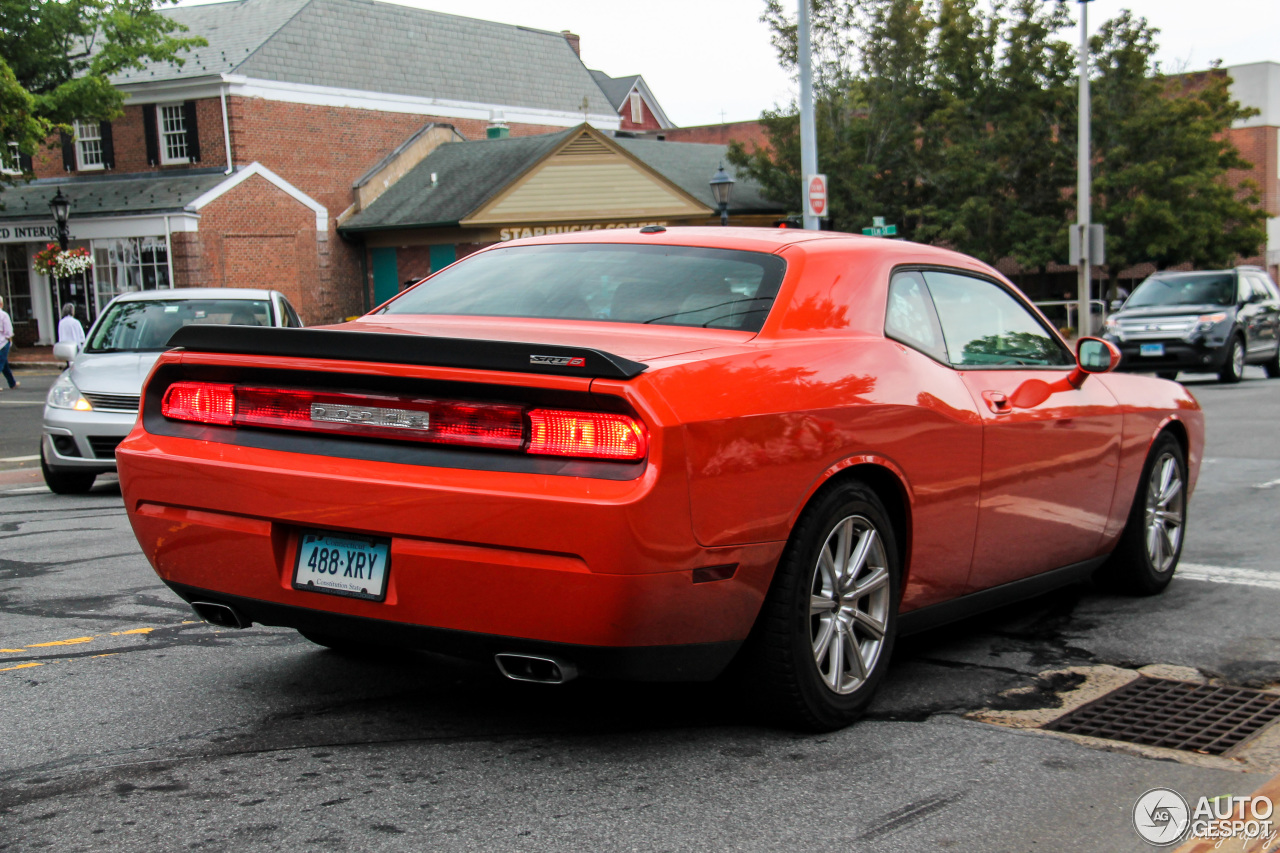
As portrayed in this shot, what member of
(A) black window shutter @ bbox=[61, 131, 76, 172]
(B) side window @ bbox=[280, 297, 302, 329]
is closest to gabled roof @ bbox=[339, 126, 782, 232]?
(A) black window shutter @ bbox=[61, 131, 76, 172]

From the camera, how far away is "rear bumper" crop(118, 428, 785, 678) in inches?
134

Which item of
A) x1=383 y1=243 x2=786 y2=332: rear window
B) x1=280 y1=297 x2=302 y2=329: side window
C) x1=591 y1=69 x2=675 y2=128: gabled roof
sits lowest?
x1=280 y1=297 x2=302 y2=329: side window

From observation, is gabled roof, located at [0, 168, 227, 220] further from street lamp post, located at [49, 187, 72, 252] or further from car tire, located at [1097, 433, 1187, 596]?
car tire, located at [1097, 433, 1187, 596]

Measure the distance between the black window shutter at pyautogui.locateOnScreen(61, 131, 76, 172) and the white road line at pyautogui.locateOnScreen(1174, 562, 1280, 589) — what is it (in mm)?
38068

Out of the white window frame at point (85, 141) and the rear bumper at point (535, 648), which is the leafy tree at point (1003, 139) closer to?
the white window frame at point (85, 141)

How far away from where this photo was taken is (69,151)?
127 ft

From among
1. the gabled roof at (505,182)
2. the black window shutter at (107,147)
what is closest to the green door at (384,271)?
the gabled roof at (505,182)

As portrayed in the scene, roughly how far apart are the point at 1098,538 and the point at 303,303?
3378 centimetres

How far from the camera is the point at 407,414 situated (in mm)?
3707

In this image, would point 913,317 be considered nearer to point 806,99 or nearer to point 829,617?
point 829,617

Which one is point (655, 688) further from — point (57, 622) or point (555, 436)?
point (57, 622)

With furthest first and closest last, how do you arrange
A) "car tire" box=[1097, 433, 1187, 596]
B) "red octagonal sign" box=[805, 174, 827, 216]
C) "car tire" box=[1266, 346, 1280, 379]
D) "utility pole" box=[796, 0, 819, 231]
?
"car tire" box=[1266, 346, 1280, 379] → "utility pole" box=[796, 0, 819, 231] → "red octagonal sign" box=[805, 174, 827, 216] → "car tire" box=[1097, 433, 1187, 596]

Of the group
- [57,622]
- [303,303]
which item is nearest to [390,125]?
[303,303]

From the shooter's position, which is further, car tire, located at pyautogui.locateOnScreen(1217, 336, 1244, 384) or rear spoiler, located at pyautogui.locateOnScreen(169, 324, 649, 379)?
A: car tire, located at pyautogui.locateOnScreen(1217, 336, 1244, 384)
